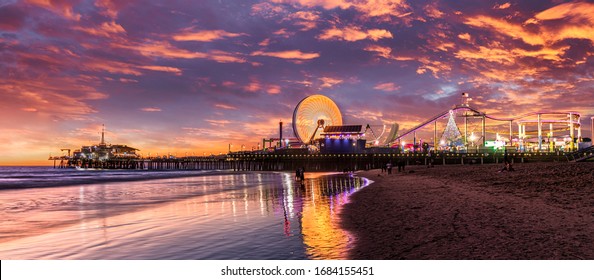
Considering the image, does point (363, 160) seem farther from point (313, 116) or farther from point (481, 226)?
point (481, 226)

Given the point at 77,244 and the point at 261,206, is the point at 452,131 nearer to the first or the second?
the point at 261,206

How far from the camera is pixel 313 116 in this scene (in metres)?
131

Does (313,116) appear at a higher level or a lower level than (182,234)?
higher

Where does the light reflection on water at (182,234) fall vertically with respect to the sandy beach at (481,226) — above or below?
below

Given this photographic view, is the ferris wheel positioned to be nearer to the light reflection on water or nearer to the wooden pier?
the wooden pier

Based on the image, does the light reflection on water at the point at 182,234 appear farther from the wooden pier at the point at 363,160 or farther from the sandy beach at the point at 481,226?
the wooden pier at the point at 363,160

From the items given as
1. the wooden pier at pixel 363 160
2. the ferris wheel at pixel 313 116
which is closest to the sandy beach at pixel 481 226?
the wooden pier at pixel 363 160

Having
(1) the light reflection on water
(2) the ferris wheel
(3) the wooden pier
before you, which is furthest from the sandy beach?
(2) the ferris wheel

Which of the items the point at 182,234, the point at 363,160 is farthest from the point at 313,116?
the point at 182,234

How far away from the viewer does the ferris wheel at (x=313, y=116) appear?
424 feet

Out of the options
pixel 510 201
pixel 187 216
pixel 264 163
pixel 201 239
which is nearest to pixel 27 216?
pixel 187 216

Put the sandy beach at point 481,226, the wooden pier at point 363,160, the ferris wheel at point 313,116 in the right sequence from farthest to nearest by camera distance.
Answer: the ferris wheel at point 313,116, the wooden pier at point 363,160, the sandy beach at point 481,226

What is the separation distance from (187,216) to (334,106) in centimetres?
Answer: 11942

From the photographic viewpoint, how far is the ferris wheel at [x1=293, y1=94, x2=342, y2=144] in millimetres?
129375
